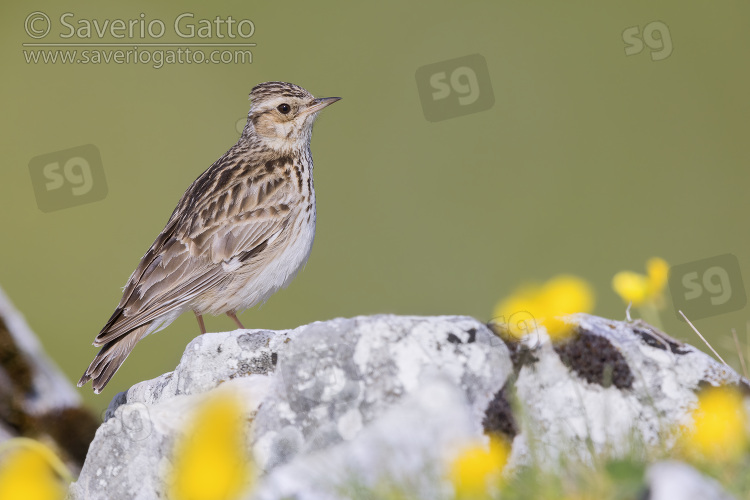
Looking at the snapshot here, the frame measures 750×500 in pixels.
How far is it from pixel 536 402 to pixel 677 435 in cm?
82

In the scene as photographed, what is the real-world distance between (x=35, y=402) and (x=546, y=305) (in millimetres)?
6334

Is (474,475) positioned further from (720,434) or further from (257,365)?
(257,365)

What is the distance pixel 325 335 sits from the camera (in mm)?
5379

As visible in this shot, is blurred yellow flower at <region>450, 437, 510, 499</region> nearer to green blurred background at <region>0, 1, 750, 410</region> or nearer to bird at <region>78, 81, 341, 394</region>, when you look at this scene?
bird at <region>78, 81, 341, 394</region>

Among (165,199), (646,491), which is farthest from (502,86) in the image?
(646,491)

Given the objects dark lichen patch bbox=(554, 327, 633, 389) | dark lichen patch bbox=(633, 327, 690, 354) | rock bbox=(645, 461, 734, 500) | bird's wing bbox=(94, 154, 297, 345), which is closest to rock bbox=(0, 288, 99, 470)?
bird's wing bbox=(94, 154, 297, 345)

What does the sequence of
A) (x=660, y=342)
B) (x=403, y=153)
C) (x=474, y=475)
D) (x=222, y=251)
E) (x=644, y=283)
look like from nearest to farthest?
(x=474, y=475) < (x=644, y=283) < (x=660, y=342) < (x=222, y=251) < (x=403, y=153)

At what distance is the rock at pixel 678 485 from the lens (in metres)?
3.37

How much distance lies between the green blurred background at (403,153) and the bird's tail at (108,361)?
31.4ft

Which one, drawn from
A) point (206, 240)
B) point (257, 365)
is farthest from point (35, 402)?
point (257, 365)

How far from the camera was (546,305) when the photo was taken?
4789 millimetres

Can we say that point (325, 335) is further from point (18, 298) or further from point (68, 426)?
point (18, 298)

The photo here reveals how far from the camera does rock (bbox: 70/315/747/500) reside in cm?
500

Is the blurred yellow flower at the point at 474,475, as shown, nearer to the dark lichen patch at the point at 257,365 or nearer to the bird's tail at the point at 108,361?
the dark lichen patch at the point at 257,365
